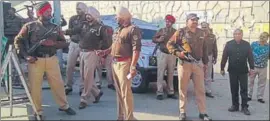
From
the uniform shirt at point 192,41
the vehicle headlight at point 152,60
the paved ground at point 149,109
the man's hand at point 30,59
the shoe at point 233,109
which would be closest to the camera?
the man's hand at point 30,59

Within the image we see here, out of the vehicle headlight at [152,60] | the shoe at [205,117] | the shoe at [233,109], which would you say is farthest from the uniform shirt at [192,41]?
the vehicle headlight at [152,60]

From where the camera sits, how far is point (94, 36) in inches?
280

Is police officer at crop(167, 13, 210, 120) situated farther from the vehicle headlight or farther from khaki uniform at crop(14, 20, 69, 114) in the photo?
the vehicle headlight

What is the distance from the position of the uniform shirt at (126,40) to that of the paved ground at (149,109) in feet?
4.11

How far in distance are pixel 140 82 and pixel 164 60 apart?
841 millimetres

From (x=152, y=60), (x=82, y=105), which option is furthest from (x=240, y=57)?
(x=82, y=105)

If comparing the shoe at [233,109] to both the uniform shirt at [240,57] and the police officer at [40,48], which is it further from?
the police officer at [40,48]

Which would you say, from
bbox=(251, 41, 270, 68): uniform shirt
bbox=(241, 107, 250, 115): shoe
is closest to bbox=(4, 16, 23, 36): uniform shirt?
bbox=(241, 107, 250, 115): shoe

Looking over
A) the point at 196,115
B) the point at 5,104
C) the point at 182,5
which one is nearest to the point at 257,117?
the point at 196,115

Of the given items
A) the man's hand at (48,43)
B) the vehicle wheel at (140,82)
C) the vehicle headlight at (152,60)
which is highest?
the man's hand at (48,43)

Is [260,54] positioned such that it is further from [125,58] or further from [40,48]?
[40,48]

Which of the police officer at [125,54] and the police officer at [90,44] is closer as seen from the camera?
the police officer at [125,54]

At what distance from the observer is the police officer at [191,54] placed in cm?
631

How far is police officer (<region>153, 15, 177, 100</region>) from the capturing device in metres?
8.20
